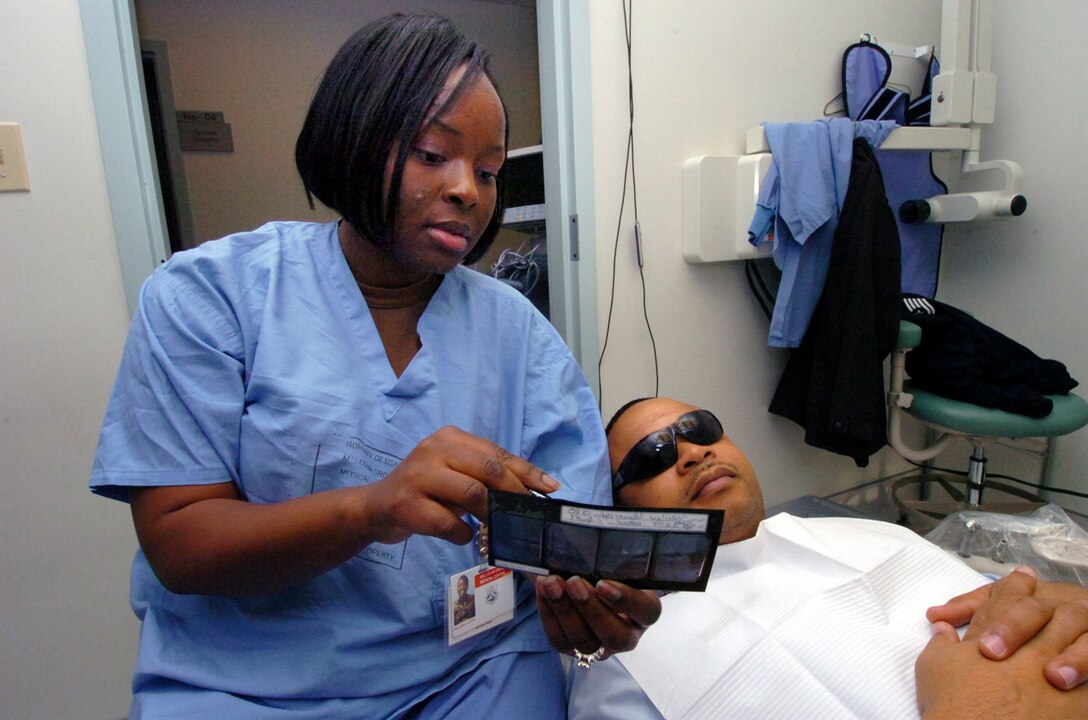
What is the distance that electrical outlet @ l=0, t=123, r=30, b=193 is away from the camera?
3.93ft

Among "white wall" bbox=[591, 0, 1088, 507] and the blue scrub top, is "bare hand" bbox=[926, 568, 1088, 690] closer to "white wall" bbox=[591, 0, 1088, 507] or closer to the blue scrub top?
the blue scrub top

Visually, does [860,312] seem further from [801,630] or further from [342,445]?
[342,445]

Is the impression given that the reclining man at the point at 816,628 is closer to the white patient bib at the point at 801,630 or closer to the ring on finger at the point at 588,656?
the white patient bib at the point at 801,630

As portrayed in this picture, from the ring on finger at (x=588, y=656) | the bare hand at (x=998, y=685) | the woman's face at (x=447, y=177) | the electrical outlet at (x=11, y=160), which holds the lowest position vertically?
the bare hand at (x=998, y=685)

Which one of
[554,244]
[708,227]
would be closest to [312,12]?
[554,244]

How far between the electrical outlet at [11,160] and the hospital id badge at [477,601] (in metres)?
1.16

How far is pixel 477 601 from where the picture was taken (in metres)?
0.77

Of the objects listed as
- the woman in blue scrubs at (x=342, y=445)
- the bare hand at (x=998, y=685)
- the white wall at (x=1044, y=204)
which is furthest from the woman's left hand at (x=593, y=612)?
the white wall at (x=1044, y=204)

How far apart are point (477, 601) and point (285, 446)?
285mm

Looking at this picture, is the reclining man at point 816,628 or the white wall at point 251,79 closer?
the reclining man at point 816,628

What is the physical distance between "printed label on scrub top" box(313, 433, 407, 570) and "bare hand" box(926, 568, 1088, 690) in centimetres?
69

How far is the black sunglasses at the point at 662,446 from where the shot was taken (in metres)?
1.11

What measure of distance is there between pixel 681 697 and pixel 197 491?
2.08 ft

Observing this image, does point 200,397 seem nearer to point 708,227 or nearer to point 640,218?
point 640,218
